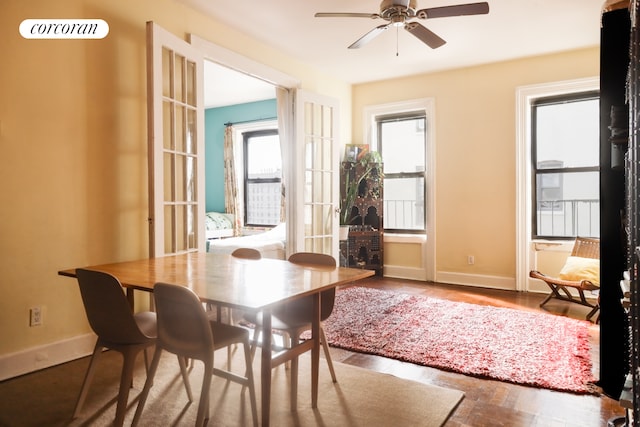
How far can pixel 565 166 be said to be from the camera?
207 inches

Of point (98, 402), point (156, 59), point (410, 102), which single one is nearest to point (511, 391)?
point (98, 402)

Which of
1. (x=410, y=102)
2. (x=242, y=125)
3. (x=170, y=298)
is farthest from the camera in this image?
(x=242, y=125)

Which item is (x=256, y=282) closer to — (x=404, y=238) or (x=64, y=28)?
(x=64, y=28)

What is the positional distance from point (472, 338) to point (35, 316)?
318 cm

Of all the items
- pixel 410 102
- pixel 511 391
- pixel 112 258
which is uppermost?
pixel 410 102

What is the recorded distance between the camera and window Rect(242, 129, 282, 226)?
25.1 ft

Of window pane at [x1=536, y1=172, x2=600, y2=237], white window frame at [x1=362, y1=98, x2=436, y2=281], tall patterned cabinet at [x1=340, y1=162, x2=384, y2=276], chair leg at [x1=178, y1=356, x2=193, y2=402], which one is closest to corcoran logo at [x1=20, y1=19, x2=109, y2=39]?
chair leg at [x1=178, y1=356, x2=193, y2=402]

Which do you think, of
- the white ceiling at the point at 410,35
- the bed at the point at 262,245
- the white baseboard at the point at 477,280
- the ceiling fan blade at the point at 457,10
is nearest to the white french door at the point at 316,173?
the bed at the point at 262,245

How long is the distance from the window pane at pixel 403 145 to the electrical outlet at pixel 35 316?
484cm

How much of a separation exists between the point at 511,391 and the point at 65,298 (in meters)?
2.98

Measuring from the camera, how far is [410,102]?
20.0ft

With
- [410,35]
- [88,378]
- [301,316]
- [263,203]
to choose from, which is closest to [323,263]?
[301,316]

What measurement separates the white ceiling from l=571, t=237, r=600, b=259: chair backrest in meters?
2.17

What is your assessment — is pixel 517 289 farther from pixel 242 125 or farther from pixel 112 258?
pixel 242 125
